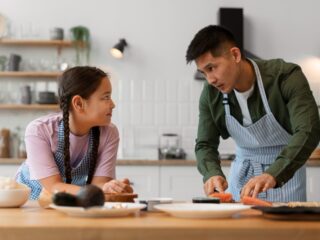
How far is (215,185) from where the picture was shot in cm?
230

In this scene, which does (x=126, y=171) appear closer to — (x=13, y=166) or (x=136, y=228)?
(x=13, y=166)

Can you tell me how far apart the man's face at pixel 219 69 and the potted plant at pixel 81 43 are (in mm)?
2935

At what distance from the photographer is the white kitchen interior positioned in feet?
17.3

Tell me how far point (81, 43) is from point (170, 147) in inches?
48.0

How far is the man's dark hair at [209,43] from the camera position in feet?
7.70

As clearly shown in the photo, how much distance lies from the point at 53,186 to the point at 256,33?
349cm

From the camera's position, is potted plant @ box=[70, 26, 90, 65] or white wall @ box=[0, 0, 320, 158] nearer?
potted plant @ box=[70, 26, 90, 65]

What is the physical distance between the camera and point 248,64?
2594 millimetres

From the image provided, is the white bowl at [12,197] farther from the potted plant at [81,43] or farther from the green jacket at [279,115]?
the potted plant at [81,43]

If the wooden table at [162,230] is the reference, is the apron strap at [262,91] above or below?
above

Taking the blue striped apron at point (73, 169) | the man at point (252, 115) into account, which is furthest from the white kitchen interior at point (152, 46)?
the blue striped apron at point (73, 169)

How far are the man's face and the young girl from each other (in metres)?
0.41

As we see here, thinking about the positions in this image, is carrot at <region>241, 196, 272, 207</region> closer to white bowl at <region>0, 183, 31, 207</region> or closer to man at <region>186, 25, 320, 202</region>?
man at <region>186, 25, 320, 202</region>

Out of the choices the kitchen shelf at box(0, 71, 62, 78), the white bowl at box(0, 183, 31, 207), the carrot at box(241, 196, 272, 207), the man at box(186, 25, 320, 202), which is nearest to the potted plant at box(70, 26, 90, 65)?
the kitchen shelf at box(0, 71, 62, 78)
